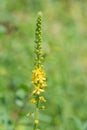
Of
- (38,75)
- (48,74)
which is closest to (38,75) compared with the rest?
(38,75)

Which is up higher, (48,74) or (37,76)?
(48,74)

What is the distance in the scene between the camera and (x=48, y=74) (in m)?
6.04

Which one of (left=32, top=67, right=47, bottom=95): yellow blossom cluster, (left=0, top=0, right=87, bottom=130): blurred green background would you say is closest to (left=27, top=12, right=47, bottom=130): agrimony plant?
(left=32, top=67, right=47, bottom=95): yellow blossom cluster

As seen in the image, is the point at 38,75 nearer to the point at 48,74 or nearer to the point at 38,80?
the point at 38,80

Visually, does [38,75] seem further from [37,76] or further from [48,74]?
[48,74]

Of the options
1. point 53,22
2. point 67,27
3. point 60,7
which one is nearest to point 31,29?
point 67,27

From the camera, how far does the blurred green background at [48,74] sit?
14.5 feet

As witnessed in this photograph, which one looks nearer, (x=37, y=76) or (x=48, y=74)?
(x=37, y=76)

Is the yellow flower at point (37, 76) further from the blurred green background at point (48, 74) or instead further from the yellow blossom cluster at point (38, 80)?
the blurred green background at point (48, 74)

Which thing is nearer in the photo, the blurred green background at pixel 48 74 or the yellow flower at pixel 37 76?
the yellow flower at pixel 37 76

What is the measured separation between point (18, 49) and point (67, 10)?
3.78 m

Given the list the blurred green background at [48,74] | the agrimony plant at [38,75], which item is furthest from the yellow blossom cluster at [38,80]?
the blurred green background at [48,74]

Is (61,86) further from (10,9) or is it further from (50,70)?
(10,9)

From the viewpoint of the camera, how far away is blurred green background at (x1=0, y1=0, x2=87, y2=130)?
174 inches
